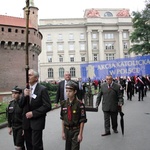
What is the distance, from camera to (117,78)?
20.5m

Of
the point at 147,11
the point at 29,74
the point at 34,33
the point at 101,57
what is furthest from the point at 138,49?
the point at 101,57

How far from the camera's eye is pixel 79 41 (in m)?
78.0

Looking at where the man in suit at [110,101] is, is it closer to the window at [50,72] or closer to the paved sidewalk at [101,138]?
the paved sidewalk at [101,138]

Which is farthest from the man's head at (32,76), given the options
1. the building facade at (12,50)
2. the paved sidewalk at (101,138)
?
the building facade at (12,50)

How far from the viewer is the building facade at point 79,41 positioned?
76688 millimetres

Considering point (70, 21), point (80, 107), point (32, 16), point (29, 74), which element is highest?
point (70, 21)

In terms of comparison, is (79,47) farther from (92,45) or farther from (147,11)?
(147,11)

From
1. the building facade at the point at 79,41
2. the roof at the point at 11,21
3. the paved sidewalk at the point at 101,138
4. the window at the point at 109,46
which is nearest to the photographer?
the paved sidewalk at the point at 101,138

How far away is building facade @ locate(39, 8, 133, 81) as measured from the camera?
76688 millimetres

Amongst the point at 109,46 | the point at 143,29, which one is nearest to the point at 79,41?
the point at 109,46

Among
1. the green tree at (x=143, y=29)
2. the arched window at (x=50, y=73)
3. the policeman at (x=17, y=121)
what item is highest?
the green tree at (x=143, y=29)

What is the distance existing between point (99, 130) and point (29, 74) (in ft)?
14.7

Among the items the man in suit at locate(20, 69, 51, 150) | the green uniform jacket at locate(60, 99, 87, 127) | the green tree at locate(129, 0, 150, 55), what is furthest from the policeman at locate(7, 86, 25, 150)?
the green tree at locate(129, 0, 150, 55)

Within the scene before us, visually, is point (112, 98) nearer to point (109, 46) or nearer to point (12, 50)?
point (12, 50)
